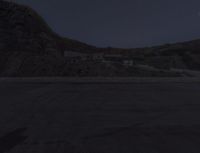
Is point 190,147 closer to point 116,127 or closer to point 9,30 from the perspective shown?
point 116,127

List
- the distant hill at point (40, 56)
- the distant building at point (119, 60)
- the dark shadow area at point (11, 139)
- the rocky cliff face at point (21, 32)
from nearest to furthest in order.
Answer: the dark shadow area at point (11, 139)
the distant hill at point (40, 56)
the rocky cliff face at point (21, 32)
the distant building at point (119, 60)

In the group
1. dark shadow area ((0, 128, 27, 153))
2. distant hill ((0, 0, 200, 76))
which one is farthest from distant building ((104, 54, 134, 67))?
dark shadow area ((0, 128, 27, 153))

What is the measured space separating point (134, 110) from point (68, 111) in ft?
7.94

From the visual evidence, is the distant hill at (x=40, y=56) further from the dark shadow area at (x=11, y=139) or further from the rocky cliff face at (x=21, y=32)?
the dark shadow area at (x=11, y=139)

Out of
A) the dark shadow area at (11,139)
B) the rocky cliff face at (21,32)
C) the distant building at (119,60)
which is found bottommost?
the distant building at (119,60)

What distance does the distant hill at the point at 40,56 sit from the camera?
2638cm

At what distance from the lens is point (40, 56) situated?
30188 millimetres

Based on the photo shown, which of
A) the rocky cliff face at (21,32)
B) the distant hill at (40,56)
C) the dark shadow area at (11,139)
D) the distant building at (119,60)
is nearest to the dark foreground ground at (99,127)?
the dark shadow area at (11,139)

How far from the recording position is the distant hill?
86.5 feet

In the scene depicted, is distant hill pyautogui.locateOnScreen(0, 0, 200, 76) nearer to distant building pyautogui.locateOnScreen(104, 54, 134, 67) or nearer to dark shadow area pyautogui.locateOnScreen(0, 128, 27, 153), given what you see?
distant building pyautogui.locateOnScreen(104, 54, 134, 67)

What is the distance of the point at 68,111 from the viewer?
814cm

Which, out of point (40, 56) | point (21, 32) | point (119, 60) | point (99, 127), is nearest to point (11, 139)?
point (99, 127)

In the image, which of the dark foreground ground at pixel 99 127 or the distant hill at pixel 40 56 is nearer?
the dark foreground ground at pixel 99 127

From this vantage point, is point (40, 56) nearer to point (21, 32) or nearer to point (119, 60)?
point (21, 32)
